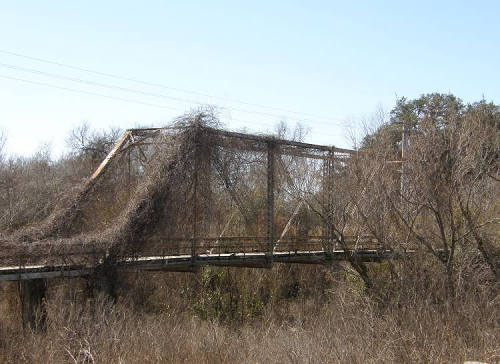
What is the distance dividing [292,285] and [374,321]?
10.2 metres

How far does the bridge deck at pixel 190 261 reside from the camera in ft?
37.6

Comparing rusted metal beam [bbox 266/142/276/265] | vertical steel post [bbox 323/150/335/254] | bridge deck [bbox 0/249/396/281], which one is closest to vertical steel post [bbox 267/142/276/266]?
rusted metal beam [bbox 266/142/276/265]

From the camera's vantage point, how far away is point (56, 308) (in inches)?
468

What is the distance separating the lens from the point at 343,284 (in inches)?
659

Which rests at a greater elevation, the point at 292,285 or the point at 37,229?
the point at 37,229

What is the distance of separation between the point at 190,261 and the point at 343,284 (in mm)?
4940

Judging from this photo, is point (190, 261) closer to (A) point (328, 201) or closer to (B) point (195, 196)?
(B) point (195, 196)

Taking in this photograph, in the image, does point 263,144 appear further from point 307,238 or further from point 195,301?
point 195,301

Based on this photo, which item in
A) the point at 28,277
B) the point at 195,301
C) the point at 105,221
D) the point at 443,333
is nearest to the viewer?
the point at 443,333

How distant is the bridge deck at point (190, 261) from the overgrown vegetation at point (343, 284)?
46cm

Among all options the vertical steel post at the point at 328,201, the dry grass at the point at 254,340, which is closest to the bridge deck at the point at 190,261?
the vertical steel post at the point at 328,201

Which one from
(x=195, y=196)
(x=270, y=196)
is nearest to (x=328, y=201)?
(x=270, y=196)

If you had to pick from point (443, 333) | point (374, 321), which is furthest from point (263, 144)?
point (443, 333)

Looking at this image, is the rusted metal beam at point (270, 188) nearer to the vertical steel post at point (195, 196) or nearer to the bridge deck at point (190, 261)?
the bridge deck at point (190, 261)
